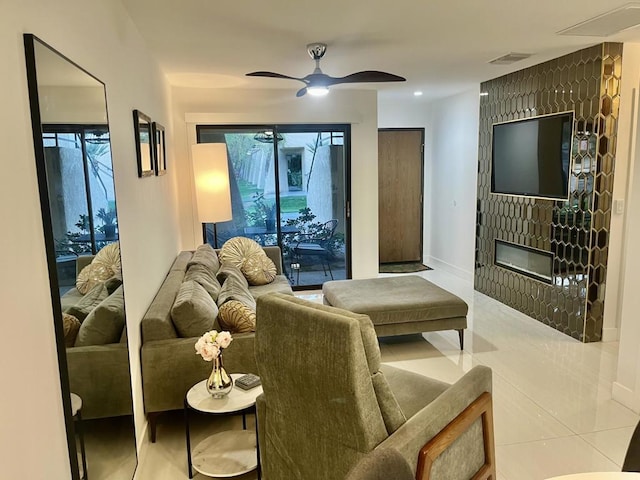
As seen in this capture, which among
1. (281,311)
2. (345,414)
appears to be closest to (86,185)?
(281,311)

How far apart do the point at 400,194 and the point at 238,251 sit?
334cm

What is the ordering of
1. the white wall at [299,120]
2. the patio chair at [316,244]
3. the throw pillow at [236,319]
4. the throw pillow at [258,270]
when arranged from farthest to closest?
the patio chair at [316,244] < the white wall at [299,120] < the throw pillow at [258,270] < the throw pillow at [236,319]

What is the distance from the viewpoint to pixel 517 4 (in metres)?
2.75

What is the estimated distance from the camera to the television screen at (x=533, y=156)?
13.6ft

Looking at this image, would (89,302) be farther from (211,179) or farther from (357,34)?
(211,179)

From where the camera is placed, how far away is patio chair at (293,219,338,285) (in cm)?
590

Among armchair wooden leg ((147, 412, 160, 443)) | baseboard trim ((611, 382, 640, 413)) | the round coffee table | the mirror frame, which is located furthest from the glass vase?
baseboard trim ((611, 382, 640, 413))

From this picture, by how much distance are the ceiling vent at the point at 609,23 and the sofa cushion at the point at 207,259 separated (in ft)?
10.7

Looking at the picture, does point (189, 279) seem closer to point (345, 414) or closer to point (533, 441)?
point (345, 414)

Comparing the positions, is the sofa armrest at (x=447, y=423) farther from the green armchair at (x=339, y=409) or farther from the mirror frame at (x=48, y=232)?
the mirror frame at (x=48, y=232)

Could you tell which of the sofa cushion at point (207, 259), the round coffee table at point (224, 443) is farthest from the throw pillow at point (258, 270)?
the round coffee table at point (224, 443)

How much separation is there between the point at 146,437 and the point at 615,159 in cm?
399

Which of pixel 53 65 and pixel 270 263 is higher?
pixel 53 65

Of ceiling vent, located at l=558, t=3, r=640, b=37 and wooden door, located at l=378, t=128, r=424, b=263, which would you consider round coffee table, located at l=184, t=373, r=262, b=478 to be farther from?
wooden door, located at l=378, t=128, r=424, b=263
